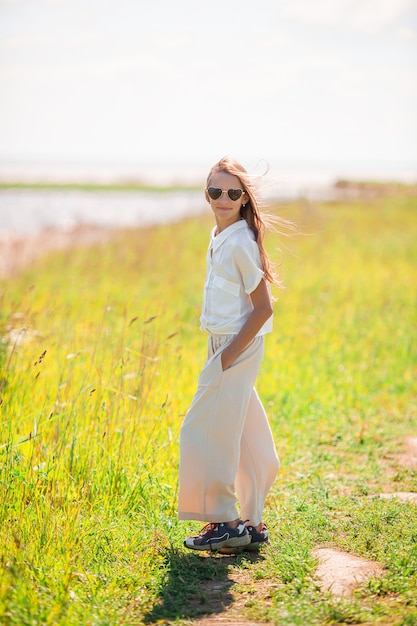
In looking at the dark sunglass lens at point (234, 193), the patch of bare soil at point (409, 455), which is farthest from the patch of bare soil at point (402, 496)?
the dark sunglass lens at point (234, 193)

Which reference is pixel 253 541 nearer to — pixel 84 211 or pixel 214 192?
pixel 214 192

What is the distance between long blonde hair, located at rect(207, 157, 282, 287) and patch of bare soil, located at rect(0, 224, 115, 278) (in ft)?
35.2

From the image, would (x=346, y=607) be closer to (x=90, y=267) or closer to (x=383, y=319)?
(x=383, y=319)

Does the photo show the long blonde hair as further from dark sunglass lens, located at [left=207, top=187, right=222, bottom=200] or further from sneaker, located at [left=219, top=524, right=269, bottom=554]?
sneaker, located at [left=219, top=524, right=269, bottom=554]

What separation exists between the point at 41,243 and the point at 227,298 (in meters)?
18.5

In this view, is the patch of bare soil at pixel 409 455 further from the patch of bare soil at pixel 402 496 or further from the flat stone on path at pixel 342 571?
the flat stone on path at pixel 342 571

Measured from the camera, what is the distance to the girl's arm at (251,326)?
365 cm

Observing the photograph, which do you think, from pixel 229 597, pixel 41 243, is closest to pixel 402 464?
pixel 229 597

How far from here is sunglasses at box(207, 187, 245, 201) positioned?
3.75m

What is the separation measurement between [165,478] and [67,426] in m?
0.68

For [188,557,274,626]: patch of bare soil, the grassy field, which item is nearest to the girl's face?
the grassy field

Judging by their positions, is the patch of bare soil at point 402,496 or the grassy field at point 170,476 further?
the patch of bare soil at point 402,496

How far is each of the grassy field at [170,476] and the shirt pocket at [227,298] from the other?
2.80ft

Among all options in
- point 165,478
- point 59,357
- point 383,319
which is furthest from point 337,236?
point 165,478
